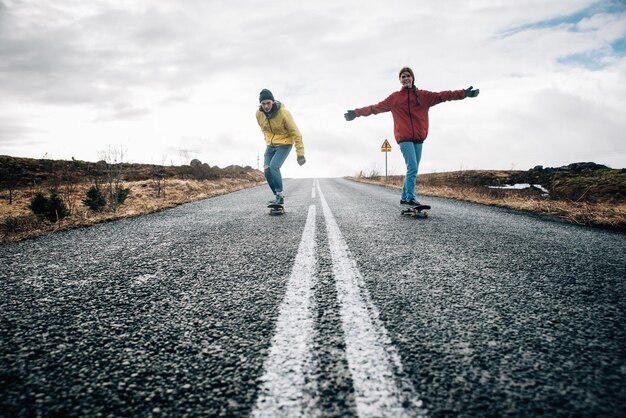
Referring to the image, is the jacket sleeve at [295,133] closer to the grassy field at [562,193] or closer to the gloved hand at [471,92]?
the gloved hand at [471,92]

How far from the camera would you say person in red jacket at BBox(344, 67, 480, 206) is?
5.44 meters

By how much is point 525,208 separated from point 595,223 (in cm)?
173

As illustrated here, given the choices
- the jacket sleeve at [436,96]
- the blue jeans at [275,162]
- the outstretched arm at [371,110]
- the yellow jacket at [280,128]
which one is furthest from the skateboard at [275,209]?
the jacket sleeve at [436,96]

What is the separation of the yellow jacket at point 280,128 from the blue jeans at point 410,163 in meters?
1.87

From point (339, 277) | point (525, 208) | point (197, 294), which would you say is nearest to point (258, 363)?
point (197, 294)

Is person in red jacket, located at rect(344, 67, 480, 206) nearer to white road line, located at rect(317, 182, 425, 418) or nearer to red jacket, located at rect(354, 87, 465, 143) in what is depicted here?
red jacket, located at rect(354, 87, 465, 143)

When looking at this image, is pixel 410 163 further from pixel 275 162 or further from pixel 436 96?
pixel 275 162

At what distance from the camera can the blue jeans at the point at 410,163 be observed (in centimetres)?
543

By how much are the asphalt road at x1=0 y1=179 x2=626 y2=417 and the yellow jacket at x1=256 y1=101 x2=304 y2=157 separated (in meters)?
3.43

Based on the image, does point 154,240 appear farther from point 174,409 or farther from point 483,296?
point 483,296

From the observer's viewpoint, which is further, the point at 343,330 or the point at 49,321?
the point at 49,321

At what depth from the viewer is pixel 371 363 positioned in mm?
1124

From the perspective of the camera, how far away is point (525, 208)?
19.7 ft

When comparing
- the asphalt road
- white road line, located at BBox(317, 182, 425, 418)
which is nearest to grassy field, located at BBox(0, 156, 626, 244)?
the asphalt road
